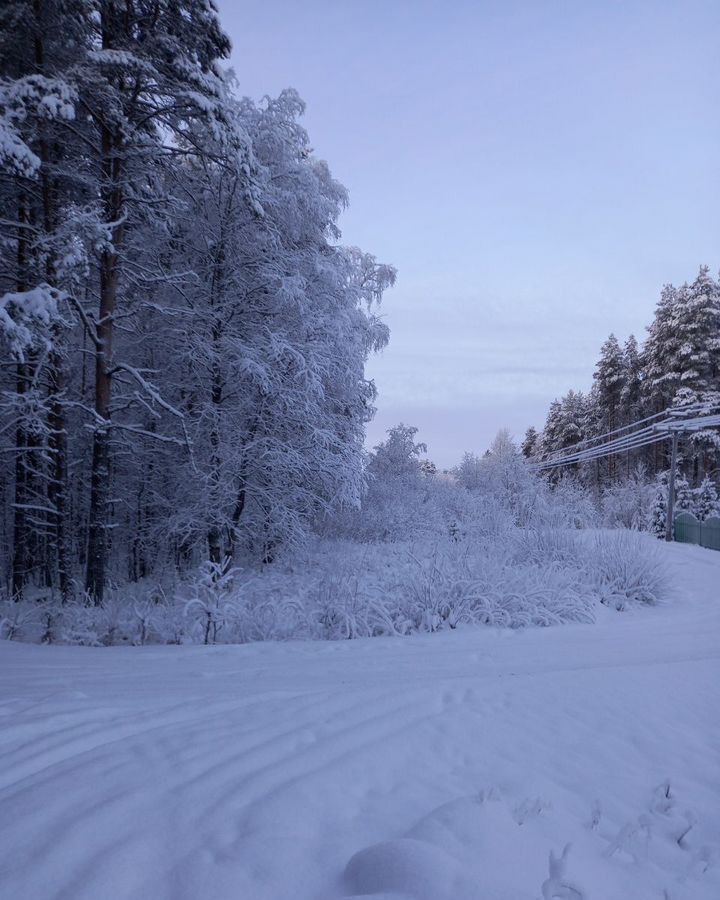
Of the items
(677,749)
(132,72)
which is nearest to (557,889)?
(677,749)

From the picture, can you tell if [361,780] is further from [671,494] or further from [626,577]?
[671,494]

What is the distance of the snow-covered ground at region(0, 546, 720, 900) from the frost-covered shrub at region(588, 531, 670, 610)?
3149 millimetres

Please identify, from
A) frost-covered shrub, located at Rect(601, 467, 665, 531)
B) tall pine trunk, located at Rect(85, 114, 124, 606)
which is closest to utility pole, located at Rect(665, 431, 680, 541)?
frost-covered shrub, located at Rect(601, 467, 665, 531)

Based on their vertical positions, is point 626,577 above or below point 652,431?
below

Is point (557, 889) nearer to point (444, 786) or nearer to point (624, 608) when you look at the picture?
point (444, 786)

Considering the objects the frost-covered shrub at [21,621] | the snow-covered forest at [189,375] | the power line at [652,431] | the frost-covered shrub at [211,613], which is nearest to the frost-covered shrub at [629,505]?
the power line at [652,431]

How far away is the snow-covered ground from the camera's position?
1821mm

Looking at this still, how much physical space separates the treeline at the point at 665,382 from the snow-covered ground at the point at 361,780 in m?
22.8

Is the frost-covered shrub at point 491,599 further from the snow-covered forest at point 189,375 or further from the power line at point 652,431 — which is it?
the power line at point 652,431

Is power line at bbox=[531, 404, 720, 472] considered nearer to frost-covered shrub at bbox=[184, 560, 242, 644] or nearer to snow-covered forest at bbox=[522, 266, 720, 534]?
snow-covered forest at bbox=[522, 266, 720, 534]

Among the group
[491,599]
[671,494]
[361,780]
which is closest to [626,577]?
[491,599]

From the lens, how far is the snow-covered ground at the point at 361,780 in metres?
1.82

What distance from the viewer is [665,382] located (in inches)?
1185

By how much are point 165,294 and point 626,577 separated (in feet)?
33.2
